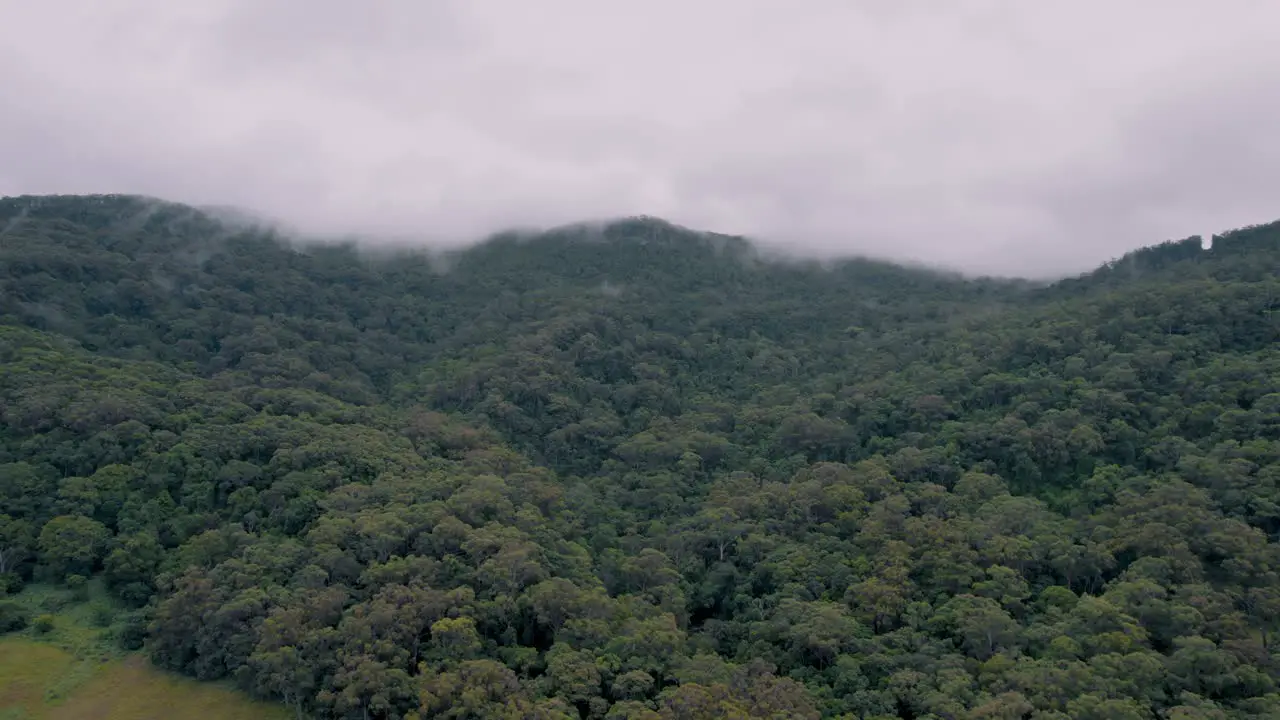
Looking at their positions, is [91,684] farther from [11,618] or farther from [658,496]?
[658,496]

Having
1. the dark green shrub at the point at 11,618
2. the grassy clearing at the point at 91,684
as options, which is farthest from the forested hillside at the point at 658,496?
the grassy clearing at the point at 91,684

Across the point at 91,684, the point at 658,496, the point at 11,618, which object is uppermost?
the point at 658,496

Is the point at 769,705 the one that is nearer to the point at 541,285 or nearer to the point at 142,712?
the point at 142,712

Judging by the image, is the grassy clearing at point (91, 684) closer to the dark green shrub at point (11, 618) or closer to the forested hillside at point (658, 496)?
the dark green shrub at point (11, 618)

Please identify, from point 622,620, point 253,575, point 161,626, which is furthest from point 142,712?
point 622,620

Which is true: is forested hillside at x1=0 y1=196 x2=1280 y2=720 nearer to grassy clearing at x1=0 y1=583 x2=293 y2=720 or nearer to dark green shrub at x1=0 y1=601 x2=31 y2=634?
dark green shrub at x1=0 y1=601 x2=31 y2=634

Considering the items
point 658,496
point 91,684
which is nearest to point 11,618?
point 91,684
